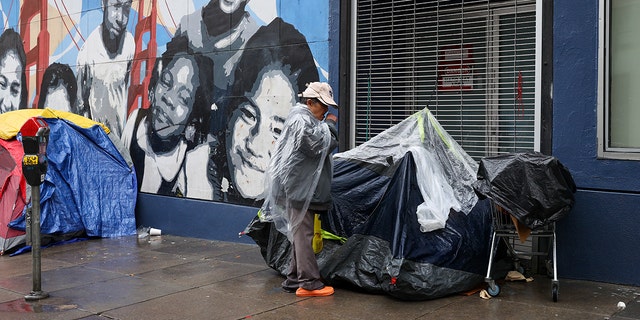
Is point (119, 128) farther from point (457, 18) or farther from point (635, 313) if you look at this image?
point (635, 313)

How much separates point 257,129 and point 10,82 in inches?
251

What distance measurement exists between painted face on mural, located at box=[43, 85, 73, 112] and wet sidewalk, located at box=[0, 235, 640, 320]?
4052mm

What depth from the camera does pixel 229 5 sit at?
29.6 feet

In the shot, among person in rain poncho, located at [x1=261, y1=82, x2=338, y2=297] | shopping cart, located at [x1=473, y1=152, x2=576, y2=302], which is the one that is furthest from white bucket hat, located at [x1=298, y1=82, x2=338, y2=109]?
shopping cart, located at [x1=473, y1=152, x2=576, y2=302]

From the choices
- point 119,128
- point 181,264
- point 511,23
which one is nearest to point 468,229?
point 511,23

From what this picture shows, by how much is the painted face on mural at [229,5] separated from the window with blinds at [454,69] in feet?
5.70

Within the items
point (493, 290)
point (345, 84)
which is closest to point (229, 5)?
point (345, 84)

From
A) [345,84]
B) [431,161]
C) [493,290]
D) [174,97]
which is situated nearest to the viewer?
[493,290]

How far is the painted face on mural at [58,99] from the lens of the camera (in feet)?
37.3

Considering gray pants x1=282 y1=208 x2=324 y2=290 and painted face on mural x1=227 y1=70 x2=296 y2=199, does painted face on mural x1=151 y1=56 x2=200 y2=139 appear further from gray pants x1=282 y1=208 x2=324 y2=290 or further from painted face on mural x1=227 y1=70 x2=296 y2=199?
gray pants x1=282 y1=208 x2=324 y2=290

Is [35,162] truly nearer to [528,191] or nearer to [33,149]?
[33,149]

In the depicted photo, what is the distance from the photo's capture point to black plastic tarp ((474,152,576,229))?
5.62 metres

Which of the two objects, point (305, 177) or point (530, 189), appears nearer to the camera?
point (530, 189)

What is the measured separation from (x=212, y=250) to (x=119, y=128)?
119 inches
